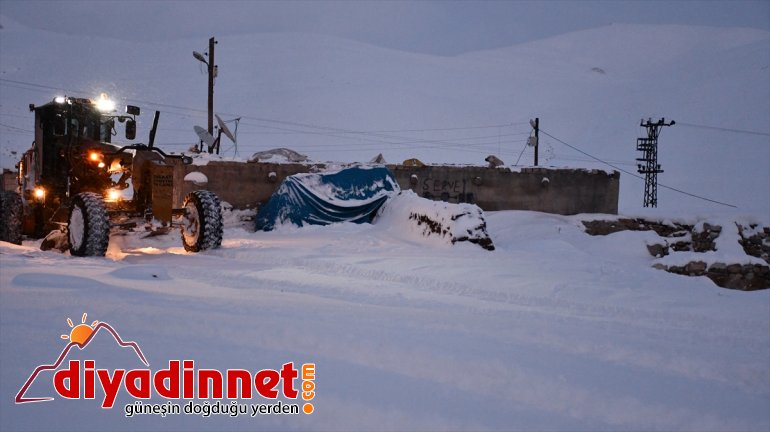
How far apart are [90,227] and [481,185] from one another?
14700 mm

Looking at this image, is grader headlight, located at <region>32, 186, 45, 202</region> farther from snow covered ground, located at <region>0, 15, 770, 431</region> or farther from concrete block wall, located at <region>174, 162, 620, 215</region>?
concrete block wall, located at <region>174, 162, 620, 215</region>

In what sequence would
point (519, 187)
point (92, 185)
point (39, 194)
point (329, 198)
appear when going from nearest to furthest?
point (92, 185) → point (39, 194) → point (329, 198) → point (519, 187)

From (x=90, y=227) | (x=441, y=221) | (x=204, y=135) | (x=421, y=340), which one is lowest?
(x=421, y=340)

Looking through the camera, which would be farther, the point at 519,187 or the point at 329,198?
the point at 519,187

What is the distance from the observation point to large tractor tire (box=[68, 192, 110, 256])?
866cm

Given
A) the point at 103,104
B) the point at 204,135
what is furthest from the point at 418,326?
the point at 204,135

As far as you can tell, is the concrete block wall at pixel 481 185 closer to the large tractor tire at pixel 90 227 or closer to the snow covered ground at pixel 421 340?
the large tractor tire at pixel 90 227

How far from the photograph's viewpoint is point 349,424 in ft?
9.89

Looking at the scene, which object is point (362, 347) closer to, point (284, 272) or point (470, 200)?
point (284, 272)

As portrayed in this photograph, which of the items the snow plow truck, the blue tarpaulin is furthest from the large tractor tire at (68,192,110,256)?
the blue tarpaulin

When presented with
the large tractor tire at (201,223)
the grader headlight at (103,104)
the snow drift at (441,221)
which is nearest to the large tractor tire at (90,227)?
the large tractor tire at (201,223)

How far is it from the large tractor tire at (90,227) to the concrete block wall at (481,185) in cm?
870

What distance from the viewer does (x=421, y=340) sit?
436 cm

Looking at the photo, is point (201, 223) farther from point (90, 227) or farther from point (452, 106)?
point (452, 106)
